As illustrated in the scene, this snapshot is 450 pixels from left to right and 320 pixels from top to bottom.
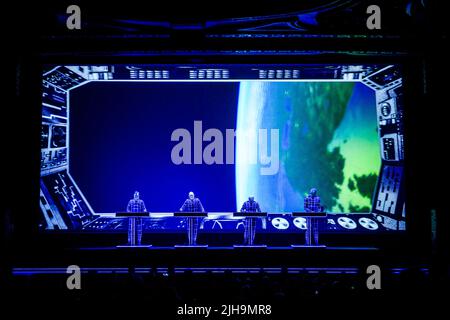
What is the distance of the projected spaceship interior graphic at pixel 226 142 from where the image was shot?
5.65 metres

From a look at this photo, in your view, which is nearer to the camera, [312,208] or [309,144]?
[312,208]

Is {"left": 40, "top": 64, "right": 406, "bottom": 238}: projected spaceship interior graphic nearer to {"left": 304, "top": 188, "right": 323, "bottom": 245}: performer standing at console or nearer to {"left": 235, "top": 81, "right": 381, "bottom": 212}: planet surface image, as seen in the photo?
{"left": 235, "top": 81, "right": 381, "bottom": 212}: planet surface image

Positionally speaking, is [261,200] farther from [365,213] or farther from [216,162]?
[365,213]

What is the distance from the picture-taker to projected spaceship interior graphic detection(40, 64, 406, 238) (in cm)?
565

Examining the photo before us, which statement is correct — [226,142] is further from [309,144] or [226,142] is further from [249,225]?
[249,225]

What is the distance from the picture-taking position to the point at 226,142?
575cm

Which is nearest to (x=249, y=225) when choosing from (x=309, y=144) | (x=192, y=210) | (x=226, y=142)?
(x=192, y=210)

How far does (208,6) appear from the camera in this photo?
458cm

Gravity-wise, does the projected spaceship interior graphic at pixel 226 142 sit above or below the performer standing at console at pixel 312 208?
above

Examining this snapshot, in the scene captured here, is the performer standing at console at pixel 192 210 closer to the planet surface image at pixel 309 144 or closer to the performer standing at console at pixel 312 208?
the planet surface image at pixel 309 144

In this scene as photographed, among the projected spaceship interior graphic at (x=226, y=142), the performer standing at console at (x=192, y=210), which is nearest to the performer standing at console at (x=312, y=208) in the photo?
the projected spaceship interior graphic at (x=226, y=142)

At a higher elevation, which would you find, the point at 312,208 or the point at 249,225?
the point at 312,208

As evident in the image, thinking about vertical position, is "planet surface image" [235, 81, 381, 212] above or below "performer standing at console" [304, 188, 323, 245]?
above


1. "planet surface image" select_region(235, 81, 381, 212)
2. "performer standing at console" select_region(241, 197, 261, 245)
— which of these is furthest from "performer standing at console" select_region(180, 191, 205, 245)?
"planet surface image" select_region(235, 81, 381, 212)
